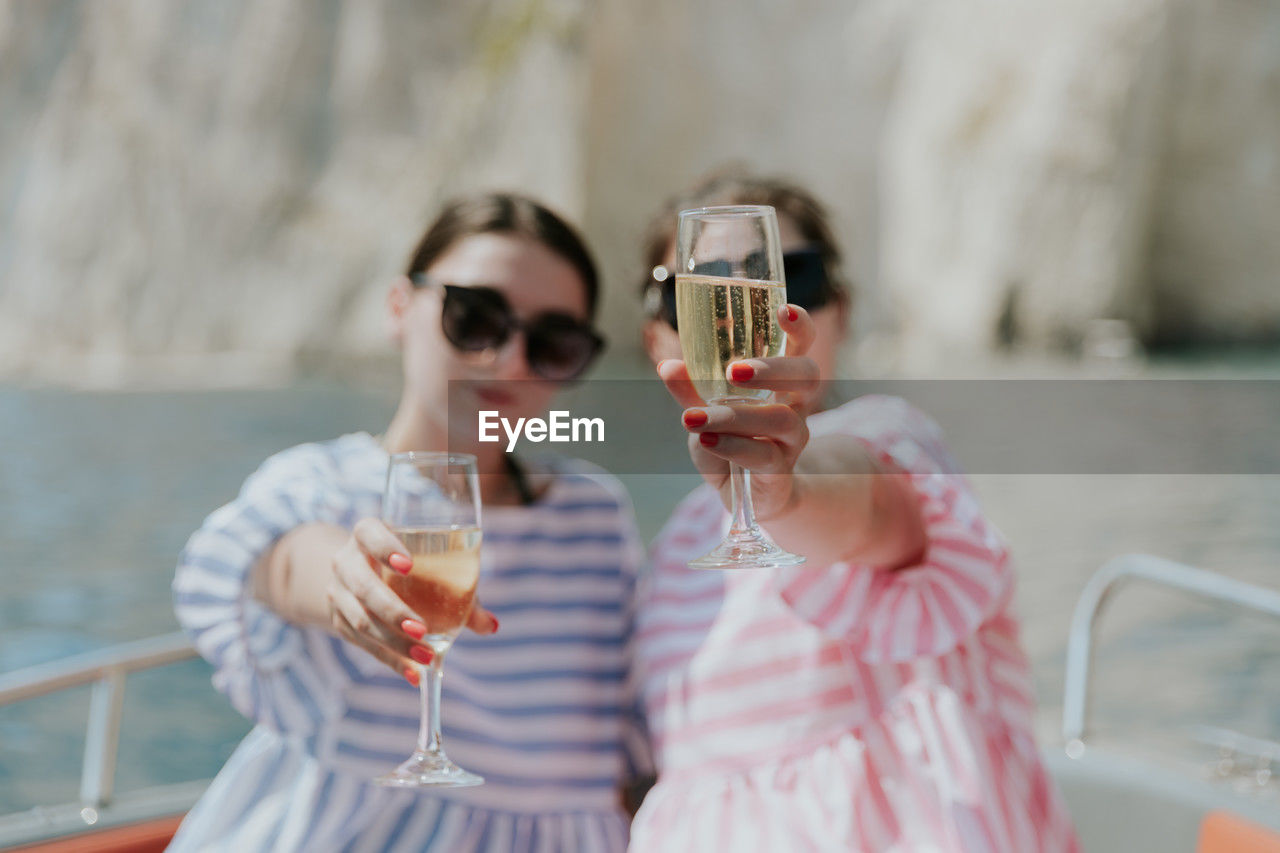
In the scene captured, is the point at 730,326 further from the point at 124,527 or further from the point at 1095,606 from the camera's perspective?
the point at 124,527

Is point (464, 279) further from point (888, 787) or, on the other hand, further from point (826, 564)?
point (888, 787)

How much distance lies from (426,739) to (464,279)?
49 cm

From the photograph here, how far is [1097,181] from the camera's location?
15320 millimetres

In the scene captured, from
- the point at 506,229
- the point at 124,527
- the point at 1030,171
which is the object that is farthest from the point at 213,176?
the point at 506,229

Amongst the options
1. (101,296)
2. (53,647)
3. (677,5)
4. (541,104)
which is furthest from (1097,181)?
(101,296)

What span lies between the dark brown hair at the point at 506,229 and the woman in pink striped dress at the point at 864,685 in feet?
0.67

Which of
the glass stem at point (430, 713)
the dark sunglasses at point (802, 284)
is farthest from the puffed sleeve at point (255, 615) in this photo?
the dark sunglasses at point (802, 284)

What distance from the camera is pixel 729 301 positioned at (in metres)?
0.69

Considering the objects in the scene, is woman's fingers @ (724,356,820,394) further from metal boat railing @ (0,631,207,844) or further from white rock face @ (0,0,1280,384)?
white rock face @ (0,0,1280,384)

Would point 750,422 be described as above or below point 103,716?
above

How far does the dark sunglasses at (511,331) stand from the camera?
1.16m

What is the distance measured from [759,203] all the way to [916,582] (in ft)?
1.27

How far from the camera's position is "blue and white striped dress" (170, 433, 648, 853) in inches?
42.5

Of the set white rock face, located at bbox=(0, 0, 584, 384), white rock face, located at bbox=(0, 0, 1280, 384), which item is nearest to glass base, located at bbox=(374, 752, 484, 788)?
white rock face, located at bbox=(0, 0, 1280, 384)
